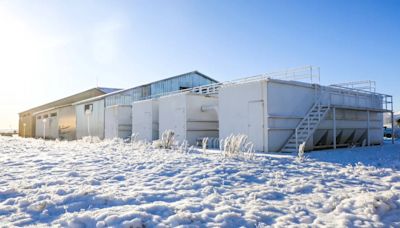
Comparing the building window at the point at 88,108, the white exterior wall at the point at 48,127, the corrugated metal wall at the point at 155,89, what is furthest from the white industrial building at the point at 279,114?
the white exterior wall at the point at 48,127

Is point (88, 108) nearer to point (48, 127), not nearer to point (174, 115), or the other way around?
point (48, 127)

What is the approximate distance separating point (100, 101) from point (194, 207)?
27.7m

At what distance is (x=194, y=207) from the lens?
Answer: 5.48 metres

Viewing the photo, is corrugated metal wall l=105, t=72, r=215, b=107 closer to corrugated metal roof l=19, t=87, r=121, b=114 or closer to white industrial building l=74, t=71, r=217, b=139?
white industrial building l=74, t=71, r=217, b=139

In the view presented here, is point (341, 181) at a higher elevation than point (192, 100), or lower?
lower

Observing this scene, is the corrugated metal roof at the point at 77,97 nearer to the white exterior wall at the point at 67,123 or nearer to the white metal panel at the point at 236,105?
the white exterior wall at the point at 67,123

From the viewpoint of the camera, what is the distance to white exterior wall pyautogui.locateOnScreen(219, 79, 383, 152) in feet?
49.9

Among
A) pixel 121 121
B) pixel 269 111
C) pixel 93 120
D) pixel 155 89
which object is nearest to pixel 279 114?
pixel 269 111

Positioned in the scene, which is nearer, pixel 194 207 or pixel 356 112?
pixel 194 207

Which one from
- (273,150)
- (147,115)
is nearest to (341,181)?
(273,150)

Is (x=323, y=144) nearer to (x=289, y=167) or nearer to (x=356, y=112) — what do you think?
(x=356, y=112)

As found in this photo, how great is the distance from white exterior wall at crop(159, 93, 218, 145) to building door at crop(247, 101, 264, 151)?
4.83 meters

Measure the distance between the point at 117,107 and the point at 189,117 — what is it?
9.78 metres

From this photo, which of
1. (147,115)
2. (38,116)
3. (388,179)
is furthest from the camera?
(38,116)
